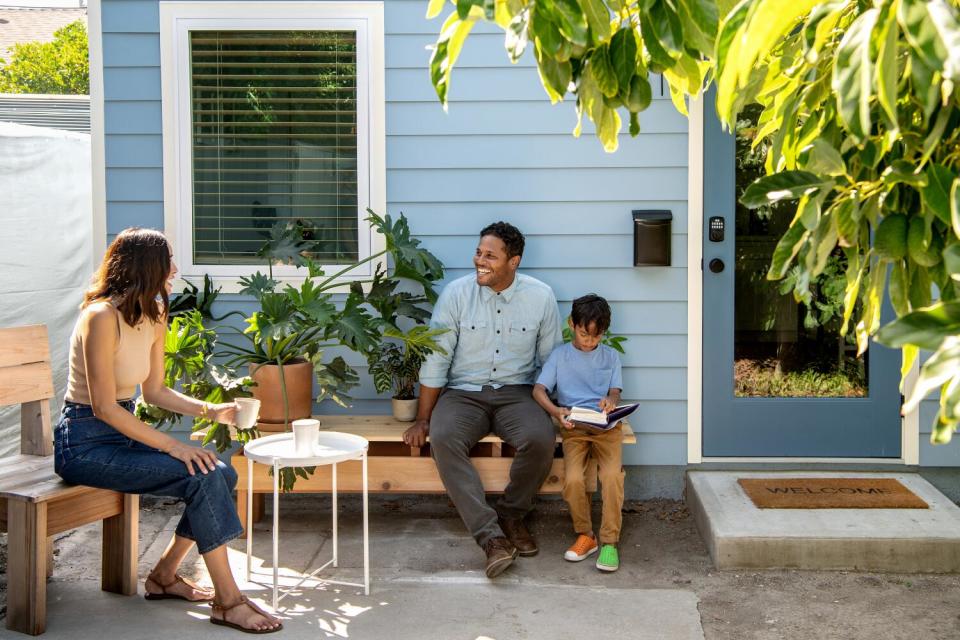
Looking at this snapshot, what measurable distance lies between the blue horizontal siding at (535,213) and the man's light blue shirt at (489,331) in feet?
1.20

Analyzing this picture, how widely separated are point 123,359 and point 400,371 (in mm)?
1472

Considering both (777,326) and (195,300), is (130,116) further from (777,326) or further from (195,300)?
(777,326)

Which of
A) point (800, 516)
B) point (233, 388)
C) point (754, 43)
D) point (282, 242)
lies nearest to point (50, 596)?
point (233, 388)

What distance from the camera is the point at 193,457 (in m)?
3.29

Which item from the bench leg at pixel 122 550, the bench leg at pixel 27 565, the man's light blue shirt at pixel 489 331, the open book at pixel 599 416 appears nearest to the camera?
the bench leg at pixel 27 565

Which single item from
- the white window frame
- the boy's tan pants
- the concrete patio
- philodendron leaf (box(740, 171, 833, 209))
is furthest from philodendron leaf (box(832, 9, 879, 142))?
the white window frame

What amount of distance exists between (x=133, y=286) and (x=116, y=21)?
6.39 ft

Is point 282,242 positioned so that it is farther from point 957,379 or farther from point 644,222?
point 957,379

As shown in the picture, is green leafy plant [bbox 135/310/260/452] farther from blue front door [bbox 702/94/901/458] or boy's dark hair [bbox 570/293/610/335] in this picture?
blue front door [bbox 702/94/901/458]

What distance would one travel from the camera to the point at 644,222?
4.60m

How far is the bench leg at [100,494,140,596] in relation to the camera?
3582 millimetres

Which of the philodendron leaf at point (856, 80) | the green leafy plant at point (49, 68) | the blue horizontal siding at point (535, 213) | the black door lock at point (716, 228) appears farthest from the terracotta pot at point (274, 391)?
the green leafy plant at point (49, 68)

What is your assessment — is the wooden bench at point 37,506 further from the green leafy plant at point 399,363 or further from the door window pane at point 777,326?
the door window pane at point 777,326

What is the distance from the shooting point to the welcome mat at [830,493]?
4219mm
